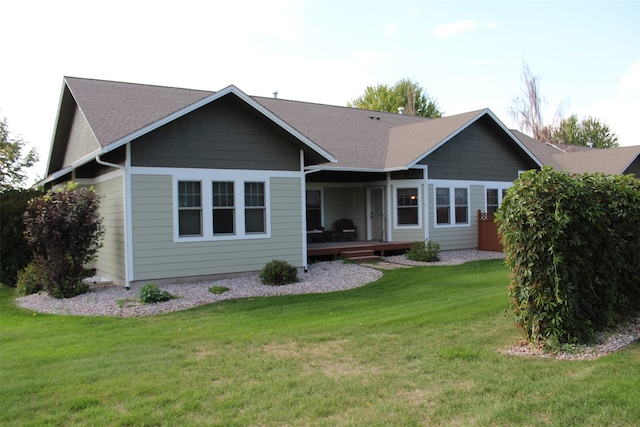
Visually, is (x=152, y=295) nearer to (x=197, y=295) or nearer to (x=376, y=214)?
(x=197, y=295)

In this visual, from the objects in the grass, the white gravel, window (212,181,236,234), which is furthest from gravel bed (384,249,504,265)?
the grass

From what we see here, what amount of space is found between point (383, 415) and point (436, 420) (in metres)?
0.41

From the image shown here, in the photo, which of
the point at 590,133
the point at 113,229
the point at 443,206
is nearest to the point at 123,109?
the point at 113,229

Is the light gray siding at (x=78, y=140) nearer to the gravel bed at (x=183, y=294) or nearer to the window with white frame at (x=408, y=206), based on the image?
the gravel bed at (x=183, y=294)

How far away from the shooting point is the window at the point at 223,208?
37.9ft

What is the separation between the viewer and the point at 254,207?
39.6ft

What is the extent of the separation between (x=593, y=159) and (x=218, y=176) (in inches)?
754

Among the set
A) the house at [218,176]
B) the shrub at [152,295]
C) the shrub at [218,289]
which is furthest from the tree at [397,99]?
the shrub at [152,295]

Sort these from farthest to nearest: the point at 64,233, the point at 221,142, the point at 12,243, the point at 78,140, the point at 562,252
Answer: the point at 78,140 < the point at 12,243 < the point at 221,142 < the point at 64,233 < the point at 562,252

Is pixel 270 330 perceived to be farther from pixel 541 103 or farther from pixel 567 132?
pixel 567 132

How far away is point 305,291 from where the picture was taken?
34.5 ft

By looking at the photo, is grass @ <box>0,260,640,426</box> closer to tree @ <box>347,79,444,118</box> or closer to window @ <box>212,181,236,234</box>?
window @ <box>212,181,236,234</box>

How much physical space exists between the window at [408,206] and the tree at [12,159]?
23327 mm

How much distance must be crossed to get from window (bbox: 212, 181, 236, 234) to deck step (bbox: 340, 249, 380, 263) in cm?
427
